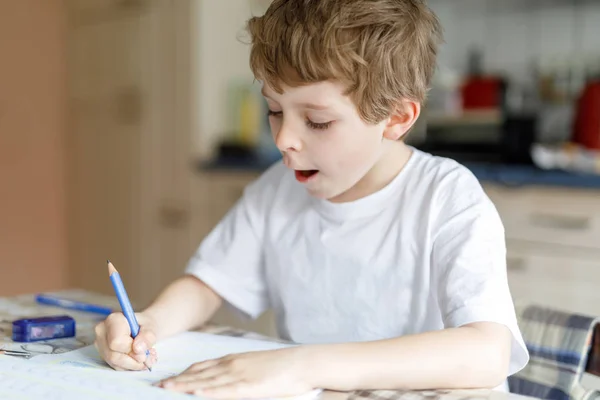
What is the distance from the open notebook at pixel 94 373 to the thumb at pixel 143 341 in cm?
2

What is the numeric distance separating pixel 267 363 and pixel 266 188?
0.45 metres

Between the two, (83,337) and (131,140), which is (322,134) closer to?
(83,337)

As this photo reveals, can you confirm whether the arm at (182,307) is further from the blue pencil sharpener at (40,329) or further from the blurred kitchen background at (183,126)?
the blurred kitchen background at (183,126)

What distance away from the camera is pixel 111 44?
2.77 meters

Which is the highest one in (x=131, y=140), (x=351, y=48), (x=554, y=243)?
(x=351, y=48)

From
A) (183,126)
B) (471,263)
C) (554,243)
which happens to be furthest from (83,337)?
(183,126)

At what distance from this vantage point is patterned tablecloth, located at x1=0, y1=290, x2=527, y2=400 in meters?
0.72

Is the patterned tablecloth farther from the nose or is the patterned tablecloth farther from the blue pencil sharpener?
the nose

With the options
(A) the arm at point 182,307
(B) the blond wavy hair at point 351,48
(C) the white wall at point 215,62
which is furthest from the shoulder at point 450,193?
(C) the white wall at point 215,62

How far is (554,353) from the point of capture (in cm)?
97

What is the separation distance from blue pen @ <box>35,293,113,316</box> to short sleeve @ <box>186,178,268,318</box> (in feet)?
0.44

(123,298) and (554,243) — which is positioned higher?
(123,298)

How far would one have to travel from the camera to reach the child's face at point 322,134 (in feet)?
2.82

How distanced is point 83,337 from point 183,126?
68.3 inches
